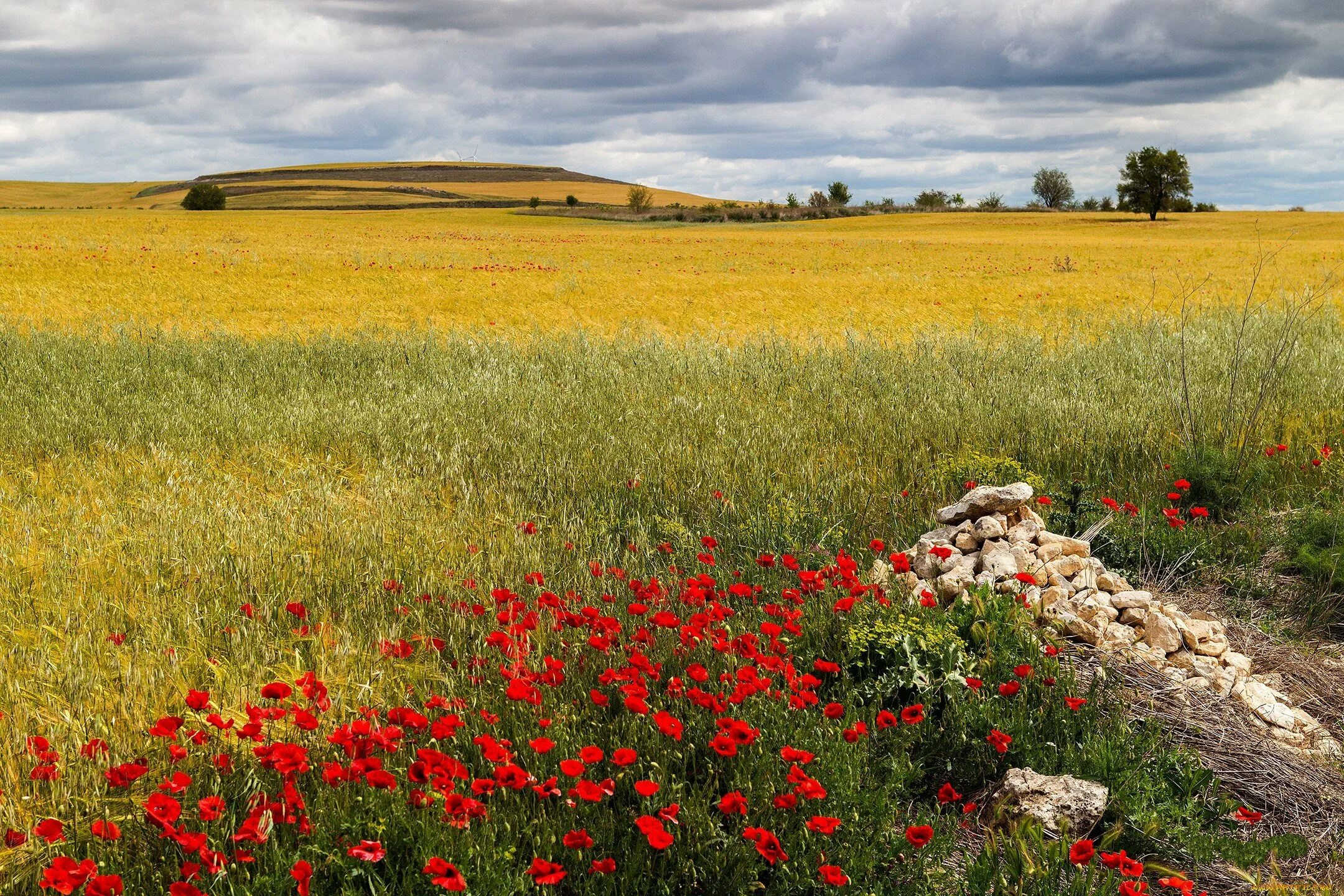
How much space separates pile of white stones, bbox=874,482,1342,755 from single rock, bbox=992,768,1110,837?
109 cm

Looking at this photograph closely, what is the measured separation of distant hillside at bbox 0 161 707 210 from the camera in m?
83.9

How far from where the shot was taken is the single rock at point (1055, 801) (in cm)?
299

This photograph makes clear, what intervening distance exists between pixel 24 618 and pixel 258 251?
2483 centimetres

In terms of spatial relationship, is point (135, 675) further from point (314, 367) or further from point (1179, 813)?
point (314, 367)

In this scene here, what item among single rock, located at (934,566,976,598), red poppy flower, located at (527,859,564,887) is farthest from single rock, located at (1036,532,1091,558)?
red poppy flower, located at (527,859,564,887)

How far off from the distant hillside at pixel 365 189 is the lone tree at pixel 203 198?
2.70 metres

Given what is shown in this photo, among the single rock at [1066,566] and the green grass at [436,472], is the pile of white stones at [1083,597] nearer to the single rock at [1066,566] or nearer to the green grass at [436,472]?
the single rock at [1066,566]

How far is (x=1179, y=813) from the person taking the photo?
307cm

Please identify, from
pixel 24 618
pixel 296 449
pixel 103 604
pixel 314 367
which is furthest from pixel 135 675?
pixel 314 367

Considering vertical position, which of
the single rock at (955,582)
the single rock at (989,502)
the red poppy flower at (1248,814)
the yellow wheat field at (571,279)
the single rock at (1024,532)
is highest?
the yellow wheat field at (571,279)

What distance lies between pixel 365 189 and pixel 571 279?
83.3m

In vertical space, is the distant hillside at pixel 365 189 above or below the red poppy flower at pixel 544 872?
above

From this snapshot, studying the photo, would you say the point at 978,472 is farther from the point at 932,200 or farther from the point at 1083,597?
the point at 932,200

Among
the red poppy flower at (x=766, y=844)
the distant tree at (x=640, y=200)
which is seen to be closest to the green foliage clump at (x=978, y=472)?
the red poppy flower at (x=766, y=844)
